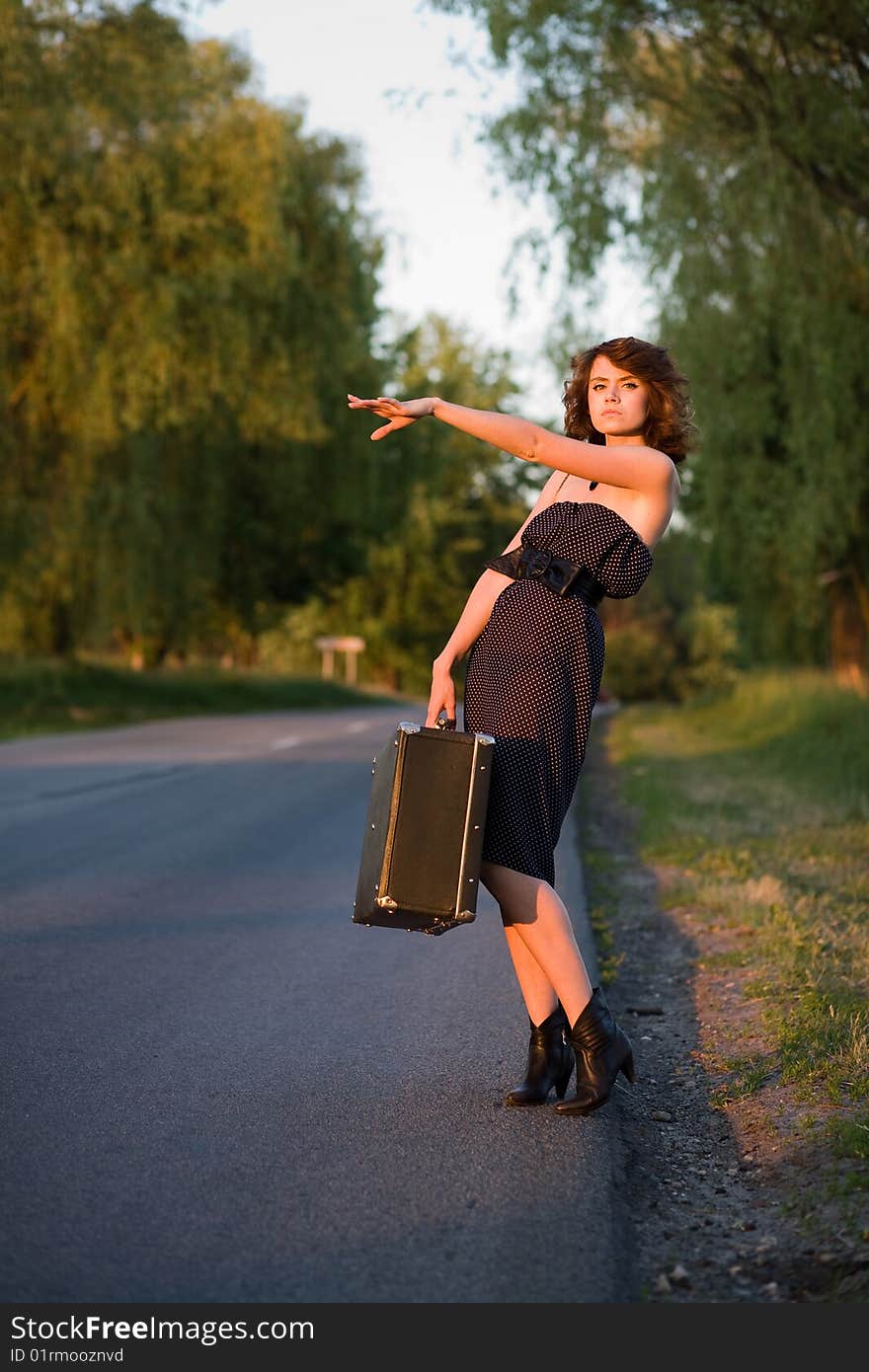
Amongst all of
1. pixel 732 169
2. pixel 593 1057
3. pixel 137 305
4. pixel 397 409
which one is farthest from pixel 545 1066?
pixel 137 305

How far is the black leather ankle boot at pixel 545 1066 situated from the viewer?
13.1ft

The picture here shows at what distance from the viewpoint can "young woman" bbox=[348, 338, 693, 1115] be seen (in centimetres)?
387

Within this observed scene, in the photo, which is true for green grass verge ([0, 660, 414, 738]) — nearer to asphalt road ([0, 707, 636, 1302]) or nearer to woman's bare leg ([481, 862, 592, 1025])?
asphalt road ([0, 707, 636, 1302])

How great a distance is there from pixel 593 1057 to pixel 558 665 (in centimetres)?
99

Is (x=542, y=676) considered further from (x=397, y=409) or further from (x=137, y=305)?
(x=137, y=305)

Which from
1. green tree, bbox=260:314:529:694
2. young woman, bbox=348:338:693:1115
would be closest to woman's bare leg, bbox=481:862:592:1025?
young woman, bbox=348:338:693:1115

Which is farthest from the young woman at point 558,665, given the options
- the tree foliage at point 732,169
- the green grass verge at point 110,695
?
the green grass verge at point 110,695

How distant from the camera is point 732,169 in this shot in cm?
1180

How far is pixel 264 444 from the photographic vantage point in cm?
2948

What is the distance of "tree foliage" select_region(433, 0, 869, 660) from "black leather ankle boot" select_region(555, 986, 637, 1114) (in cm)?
745

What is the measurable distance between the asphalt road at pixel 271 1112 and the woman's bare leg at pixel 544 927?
0.34 metres

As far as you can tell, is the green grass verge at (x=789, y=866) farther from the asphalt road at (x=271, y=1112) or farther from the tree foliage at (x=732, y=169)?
the tree foliage at (x=732, y=169)

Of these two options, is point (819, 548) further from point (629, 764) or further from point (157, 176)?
point (157, 176)

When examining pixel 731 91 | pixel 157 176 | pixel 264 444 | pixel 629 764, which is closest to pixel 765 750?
pixel 629 764
